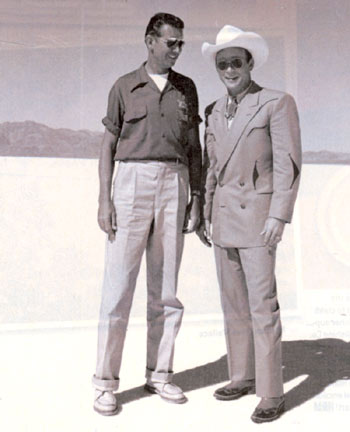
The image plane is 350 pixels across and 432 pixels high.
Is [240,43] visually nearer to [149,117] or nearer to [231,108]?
[231,108]

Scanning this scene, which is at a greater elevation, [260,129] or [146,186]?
[260,129]

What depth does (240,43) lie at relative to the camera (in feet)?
10.1

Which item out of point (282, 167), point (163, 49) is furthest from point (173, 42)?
point (282, 167)

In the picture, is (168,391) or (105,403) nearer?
(105,403)

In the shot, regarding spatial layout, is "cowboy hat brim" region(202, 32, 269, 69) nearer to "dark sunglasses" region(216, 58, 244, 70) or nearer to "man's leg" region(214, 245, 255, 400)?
"dark sunglasses" region(216, 58, 244, 70)

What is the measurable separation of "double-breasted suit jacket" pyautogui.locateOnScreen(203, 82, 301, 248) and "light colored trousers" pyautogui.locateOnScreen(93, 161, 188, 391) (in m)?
0.26

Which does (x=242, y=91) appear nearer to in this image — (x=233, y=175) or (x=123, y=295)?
(x=233, y=175)

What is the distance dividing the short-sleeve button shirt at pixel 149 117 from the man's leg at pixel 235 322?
25.3 inches

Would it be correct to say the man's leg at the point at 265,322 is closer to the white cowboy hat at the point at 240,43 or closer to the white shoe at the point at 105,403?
the white shoe at the point at 105,403


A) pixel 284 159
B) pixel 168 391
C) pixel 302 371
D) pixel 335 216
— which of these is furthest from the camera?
pixel 335 216

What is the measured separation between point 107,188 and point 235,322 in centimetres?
106

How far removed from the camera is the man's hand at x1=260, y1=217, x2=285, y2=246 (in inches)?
118

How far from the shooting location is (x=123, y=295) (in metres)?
3.20

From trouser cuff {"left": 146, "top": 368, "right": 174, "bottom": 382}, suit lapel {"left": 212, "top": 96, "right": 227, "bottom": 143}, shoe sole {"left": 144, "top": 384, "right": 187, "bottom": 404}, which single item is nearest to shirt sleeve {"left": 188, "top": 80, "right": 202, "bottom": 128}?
suit lapel {"left": 212, "top": 96, "right": 227, "bottom": 143}
